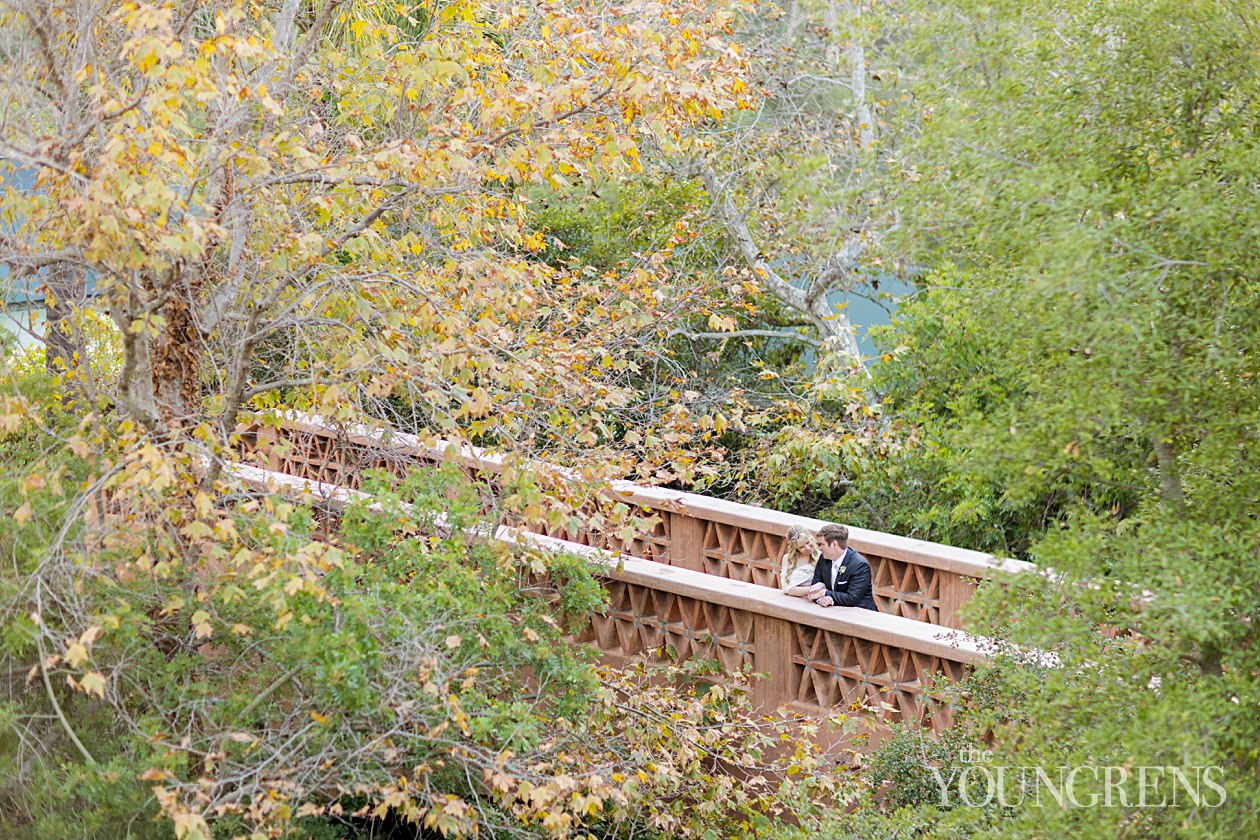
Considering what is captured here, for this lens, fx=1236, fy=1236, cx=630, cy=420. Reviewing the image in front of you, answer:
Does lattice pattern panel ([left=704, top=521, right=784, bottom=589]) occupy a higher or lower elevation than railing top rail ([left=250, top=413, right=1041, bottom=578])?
lower

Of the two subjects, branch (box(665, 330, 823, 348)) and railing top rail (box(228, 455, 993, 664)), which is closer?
railing top rail (box(228, 455, 993, 664))

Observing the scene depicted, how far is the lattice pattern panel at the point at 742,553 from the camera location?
33.1 feet

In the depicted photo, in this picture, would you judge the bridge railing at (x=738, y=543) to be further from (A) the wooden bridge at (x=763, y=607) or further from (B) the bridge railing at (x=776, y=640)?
(B) the bridge railing at (x=776, y=640)

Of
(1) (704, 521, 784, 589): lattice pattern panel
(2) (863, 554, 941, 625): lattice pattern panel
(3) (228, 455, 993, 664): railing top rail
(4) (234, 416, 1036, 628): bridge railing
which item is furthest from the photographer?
(1) (704, 521, 784, 589): lattice pattern panel

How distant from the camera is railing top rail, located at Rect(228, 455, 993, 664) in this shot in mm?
7477

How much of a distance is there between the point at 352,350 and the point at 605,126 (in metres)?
2.10

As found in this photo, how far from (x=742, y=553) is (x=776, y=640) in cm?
194

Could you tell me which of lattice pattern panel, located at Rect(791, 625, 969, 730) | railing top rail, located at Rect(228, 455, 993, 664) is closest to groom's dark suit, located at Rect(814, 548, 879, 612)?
railing top rail, located at Rect(228, 455, 993, 664)

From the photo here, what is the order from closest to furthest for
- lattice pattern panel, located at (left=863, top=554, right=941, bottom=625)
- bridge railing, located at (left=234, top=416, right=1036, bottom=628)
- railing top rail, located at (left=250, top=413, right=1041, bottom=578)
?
1. railing top rail, located at (left=250, top=413, right=1041, bottom=578)
2. bridge railing, located at (left=234, top=416, right=1036, bottom=628)
3. lattice pattern panel, located at (left=863, top=554, right=941, bottom=625)

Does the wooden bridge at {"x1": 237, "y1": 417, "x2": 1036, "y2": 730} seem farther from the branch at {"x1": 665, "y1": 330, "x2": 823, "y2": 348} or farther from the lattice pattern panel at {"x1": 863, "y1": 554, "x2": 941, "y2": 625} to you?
the branch at {"x1": 665, "y1": 330, "x2": 823, "y2": 348}

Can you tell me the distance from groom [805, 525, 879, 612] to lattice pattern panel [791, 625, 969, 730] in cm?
26

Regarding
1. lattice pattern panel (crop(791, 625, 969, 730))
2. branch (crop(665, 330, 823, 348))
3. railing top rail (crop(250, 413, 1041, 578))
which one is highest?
branch (crop(665, 330, 823, 348))

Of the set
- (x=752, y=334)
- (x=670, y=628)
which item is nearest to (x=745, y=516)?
(x=670, y=628)

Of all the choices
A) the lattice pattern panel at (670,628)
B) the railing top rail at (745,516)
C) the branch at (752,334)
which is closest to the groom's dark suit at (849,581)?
the lattice pattern panel at (670,628)
